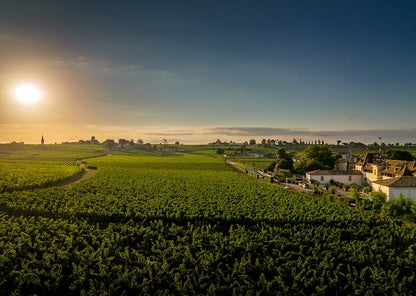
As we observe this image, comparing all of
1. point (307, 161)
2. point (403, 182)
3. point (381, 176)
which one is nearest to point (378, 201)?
point (403, 182)

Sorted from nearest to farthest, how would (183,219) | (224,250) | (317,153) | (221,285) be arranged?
(221,285) → (224,250) → (183,219) → (317,153)

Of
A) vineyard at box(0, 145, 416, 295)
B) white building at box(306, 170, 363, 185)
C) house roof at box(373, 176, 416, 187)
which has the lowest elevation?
vineyard at box(0, 145, 416, 295)

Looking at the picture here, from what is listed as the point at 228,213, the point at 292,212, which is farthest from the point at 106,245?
the point at 292,212

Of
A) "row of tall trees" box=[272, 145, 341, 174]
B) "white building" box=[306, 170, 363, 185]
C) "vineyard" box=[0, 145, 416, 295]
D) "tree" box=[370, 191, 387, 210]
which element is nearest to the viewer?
"vineyard" box=[0, 145, 416, 295]

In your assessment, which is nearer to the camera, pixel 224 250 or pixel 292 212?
pixel 224 250

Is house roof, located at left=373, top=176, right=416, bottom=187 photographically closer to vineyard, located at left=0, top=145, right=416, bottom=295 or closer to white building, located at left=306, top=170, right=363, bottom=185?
vineyard, located at left=0, top=145, right=416, bottom=295

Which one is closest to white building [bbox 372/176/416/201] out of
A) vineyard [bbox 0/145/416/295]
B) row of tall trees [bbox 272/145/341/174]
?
vineyard [bbox 0/145/416/295]

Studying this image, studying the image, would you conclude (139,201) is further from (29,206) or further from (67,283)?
(67,283)

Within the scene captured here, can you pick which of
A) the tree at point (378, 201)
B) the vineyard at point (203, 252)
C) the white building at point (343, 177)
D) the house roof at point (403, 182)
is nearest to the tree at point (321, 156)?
the white building at point (343, 177)
